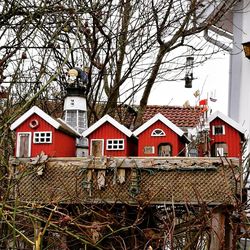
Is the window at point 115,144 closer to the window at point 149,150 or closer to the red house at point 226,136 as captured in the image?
the window at point 149,150

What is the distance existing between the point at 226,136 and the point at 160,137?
33 cm

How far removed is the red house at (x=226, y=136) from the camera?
2.83 meters

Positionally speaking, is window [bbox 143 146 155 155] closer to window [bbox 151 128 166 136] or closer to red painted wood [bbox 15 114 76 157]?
window [bbox 151 128 166 136]

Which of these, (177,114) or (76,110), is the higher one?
(177,114)

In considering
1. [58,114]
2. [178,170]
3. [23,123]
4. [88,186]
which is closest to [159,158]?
[178,170]

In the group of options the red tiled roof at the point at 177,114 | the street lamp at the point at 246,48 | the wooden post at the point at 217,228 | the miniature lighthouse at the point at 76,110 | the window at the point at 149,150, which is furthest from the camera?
the red tiled roof at the point at 177,114

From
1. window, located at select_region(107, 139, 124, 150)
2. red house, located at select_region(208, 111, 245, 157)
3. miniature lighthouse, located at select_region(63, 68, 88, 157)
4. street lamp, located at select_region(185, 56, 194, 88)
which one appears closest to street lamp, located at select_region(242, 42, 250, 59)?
street lamp, located at select_region(185, 56, 194, 88)

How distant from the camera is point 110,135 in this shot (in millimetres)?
2869

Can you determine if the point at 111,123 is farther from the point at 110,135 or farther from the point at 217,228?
the point at 217,228

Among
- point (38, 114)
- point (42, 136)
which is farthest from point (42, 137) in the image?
point (38, 114)

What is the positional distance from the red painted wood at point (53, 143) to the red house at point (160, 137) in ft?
1.24

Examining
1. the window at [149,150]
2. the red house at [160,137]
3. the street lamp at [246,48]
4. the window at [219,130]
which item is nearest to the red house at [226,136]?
the window at [219,130]

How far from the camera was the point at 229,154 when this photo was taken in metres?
2.82

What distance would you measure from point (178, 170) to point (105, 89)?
3358mm
